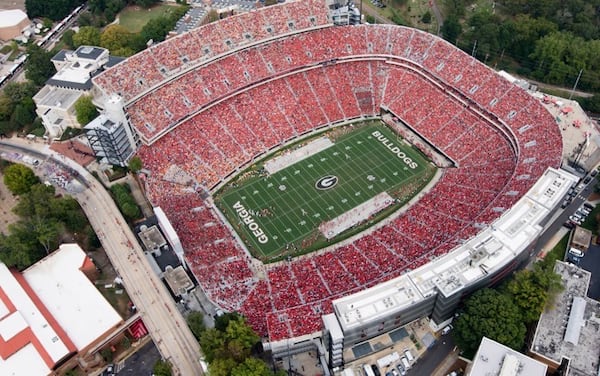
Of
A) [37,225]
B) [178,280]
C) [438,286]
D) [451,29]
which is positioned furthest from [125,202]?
[451,29]

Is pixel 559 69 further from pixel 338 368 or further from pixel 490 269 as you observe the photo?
pixel 338 368

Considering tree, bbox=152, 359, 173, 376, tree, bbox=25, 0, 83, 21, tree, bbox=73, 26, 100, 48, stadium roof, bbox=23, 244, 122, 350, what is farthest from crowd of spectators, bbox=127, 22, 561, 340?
tree, bbox=25, 0, 83, 21

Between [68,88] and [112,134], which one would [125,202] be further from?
[68,88]

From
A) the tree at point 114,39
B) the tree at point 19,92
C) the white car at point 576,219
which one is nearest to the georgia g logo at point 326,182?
the white car at point 576,219

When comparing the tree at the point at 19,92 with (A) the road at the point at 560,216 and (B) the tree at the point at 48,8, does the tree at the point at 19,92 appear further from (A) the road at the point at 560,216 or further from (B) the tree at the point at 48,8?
(A) the road at the point at 560,216

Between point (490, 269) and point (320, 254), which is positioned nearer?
point (490, 269)

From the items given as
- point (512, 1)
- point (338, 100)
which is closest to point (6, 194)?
point (338, 100)
